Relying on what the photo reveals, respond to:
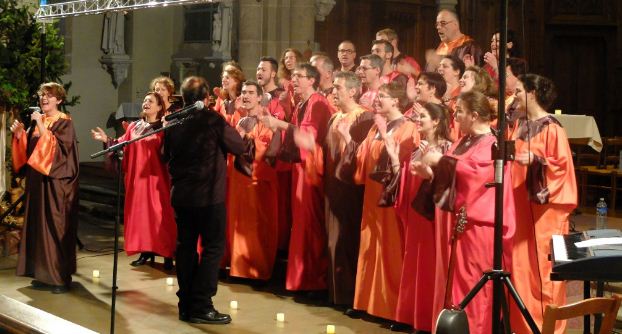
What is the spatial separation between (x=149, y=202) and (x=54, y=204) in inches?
42.1

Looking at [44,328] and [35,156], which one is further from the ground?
[35,156]

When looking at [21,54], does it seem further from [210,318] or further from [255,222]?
[210,318]

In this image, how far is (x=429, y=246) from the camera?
21.5ft

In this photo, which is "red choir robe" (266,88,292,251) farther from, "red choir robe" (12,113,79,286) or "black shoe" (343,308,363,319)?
"red choir robe" (12,113,79,286)

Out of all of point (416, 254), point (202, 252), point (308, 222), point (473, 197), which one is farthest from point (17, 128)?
point (473, 197)

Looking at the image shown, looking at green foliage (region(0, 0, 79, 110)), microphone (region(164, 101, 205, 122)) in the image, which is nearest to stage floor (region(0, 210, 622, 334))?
microphone (region(164, 101, 205, 122))

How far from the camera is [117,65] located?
15.4 metres

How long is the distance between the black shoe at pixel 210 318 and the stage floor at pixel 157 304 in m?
0.04

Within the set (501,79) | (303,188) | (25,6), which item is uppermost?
(25,6)

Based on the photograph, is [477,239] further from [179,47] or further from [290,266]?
[179,47]

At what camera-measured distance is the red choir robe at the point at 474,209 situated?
5.96 m

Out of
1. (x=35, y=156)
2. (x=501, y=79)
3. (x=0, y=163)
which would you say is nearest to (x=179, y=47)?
(x=0, y=163)

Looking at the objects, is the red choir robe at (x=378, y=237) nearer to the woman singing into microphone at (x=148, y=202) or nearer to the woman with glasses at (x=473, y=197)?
the woman with glasses at (x=473, y=197)

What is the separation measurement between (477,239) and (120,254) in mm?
4502
